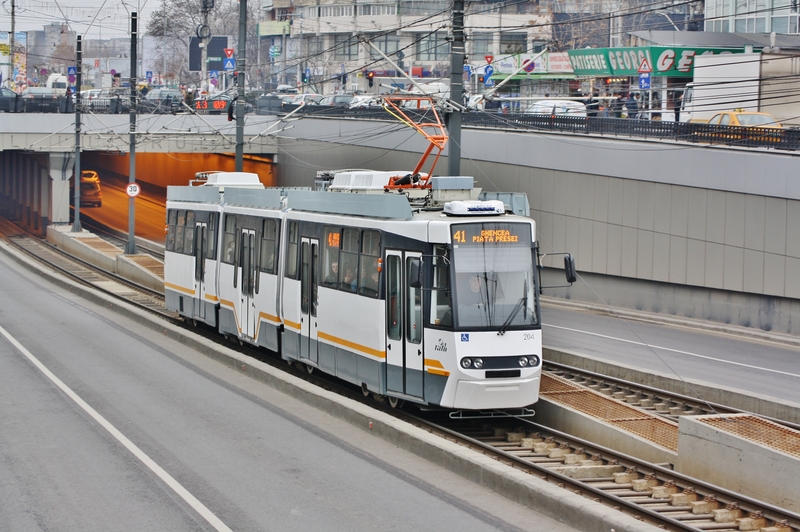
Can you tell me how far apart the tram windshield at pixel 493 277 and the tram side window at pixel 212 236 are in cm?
1003

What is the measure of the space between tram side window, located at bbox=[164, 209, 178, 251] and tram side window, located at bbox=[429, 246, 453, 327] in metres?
13.3

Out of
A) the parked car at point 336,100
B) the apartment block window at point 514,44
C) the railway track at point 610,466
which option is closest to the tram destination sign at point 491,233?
the railway track at point 610,466

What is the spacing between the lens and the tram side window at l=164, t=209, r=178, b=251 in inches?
1015

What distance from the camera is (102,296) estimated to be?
2953 centimetres

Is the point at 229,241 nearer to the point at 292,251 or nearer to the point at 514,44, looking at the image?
the point at 292,251

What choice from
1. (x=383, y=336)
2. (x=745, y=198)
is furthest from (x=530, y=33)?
(x=383, y=336)

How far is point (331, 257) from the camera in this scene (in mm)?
16516

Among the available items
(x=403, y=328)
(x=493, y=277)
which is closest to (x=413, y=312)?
(x=403, y=328)

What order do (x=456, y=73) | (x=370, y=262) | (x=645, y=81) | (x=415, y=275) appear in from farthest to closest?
(x=645, y=81) < (x=456, y=73) < (x=370, y=262) < (x=415, y=275)

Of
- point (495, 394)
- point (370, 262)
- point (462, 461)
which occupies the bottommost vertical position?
point (462, 461)

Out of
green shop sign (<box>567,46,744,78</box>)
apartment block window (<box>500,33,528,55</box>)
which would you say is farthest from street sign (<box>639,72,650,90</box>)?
apartment block window (<box>500,33,528,55</box>)

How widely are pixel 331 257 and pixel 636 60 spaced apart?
120 feet

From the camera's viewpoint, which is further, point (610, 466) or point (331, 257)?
point (331, 257)

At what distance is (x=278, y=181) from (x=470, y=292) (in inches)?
1712
